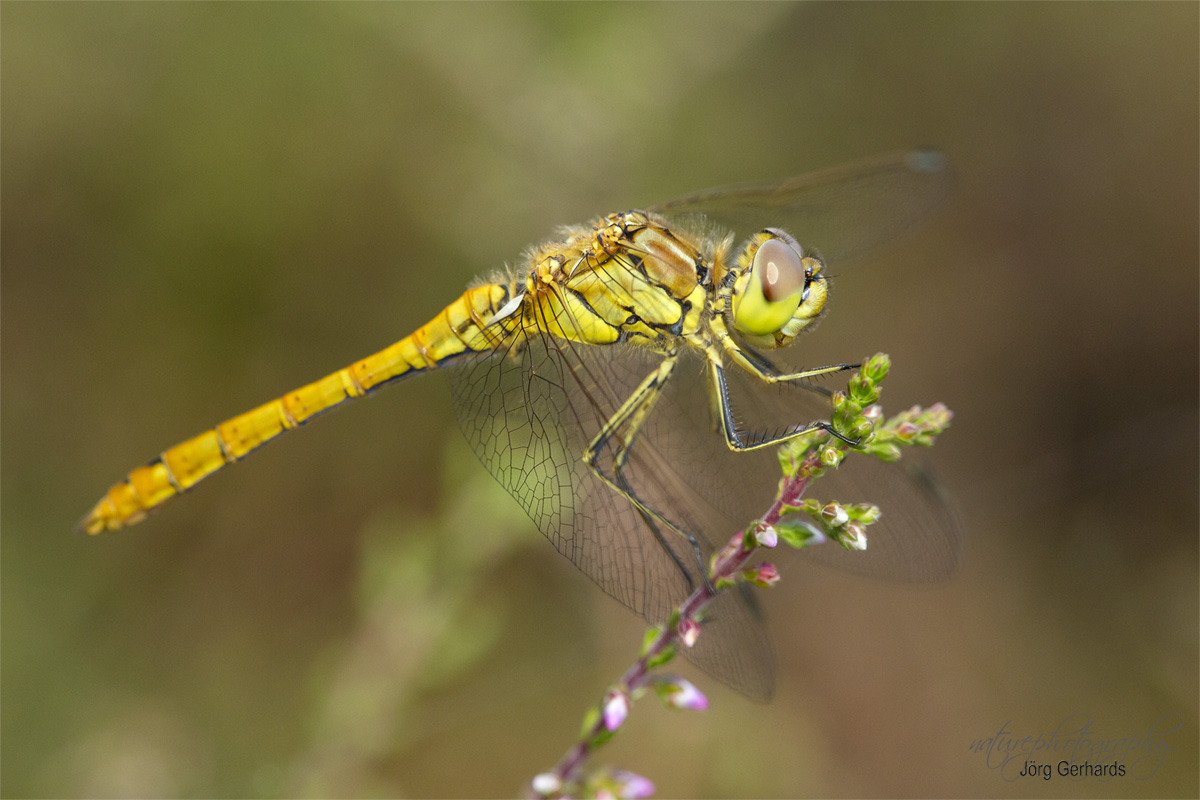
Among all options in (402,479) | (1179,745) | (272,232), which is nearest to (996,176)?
(1179,745)

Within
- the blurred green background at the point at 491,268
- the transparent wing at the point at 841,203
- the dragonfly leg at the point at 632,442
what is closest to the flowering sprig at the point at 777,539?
the dragonfly leg at the point at 632,442

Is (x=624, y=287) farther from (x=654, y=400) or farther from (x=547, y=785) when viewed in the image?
(x=547, y=785)

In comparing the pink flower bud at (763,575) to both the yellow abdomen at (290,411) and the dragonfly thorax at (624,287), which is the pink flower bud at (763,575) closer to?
the dragonfly thorax at (624,287)

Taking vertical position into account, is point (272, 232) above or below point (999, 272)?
above

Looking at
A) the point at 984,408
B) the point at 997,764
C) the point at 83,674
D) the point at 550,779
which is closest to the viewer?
the point at 550,779

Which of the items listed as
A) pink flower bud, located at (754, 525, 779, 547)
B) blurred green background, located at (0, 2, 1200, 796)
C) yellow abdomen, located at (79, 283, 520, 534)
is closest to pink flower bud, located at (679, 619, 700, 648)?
pink flower bud, located at (754, 525, 779, 547)

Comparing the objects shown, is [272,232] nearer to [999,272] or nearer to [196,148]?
[196,148]

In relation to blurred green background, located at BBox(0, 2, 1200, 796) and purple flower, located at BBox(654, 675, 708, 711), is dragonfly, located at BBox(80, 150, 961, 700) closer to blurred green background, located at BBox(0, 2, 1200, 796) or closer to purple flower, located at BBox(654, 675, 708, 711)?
purple flower, located at BBox(654, 675, 708, 711)
